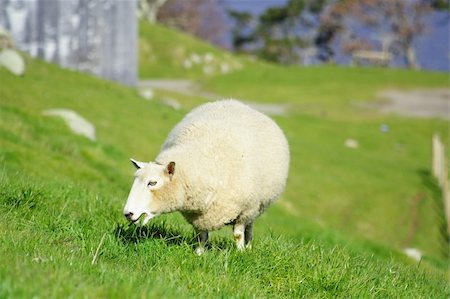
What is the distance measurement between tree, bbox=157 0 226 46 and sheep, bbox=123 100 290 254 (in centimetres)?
Answer: 8568

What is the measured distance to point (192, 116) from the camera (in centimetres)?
866

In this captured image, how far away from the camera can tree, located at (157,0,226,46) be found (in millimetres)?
94062

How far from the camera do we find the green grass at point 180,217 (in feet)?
18.4

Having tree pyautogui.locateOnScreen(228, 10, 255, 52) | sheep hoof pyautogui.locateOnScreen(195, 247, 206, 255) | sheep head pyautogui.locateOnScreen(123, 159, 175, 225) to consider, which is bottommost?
tree pyautogui.locateOnScreen(228, 10, 255, 52)

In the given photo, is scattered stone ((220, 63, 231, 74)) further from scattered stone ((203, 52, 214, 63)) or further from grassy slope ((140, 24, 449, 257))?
grassy slope ((140, 24, 449, 257))

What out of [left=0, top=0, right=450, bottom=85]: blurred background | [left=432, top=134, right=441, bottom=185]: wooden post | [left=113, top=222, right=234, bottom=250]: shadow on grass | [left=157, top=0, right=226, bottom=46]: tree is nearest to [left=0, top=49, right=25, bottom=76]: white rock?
[left=0, top=0, right=450, bottom=85]: blurred background

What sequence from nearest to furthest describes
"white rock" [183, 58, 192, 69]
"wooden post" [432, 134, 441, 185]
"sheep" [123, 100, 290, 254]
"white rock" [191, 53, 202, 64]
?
"sheep" [123, 100, 290, 254], "wooden post" [432, 134, 441, 185], "white rock" [183, 58, 192, 69], "white rock" [191, 53, 202, 64]

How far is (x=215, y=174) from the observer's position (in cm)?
739

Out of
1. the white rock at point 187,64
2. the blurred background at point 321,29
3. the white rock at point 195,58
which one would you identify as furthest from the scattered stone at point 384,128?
the white rock at point 195,58

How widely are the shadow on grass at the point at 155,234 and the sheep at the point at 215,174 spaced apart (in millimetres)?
152

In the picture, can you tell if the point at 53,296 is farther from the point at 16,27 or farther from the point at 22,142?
the point at 16,27

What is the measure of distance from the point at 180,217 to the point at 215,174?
3.38m

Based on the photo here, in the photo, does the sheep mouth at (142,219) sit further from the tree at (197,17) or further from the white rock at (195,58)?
the tree at (197,17)

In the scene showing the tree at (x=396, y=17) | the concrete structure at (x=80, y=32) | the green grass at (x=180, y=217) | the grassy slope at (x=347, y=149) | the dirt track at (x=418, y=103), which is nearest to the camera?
the green grass at (x=180, y=217)
